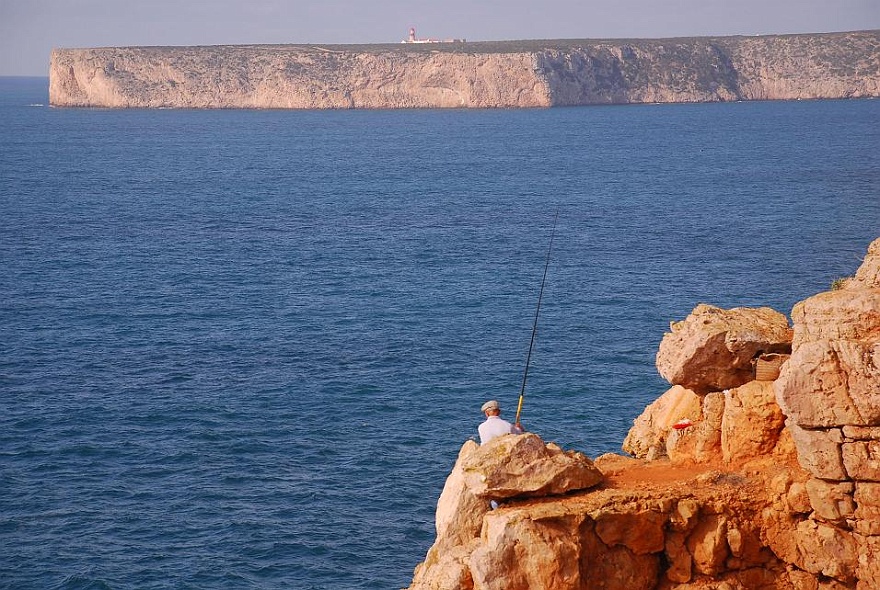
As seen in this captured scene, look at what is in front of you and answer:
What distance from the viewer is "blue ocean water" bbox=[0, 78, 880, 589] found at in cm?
2844

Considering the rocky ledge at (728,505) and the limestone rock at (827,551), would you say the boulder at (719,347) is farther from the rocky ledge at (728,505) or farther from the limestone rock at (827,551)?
the limestone rock at (827,551)

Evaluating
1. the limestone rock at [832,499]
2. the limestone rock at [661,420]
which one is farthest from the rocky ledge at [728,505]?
the limestone rock at [661,420]

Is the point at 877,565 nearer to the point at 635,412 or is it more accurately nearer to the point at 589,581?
the point at 589,581

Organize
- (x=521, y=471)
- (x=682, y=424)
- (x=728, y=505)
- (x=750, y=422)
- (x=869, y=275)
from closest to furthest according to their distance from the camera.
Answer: (x=521, y=471), (x=728, y=505), (x=750, y=422), (x=869, y=275), (x=682, y=424)

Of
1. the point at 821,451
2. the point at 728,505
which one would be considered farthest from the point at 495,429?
the point at 821,451

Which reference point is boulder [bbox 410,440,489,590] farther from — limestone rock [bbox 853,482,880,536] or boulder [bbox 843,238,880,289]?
boulder [bbox 843,238,880,289]

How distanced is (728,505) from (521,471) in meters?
2.54

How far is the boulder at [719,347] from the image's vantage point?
14.4m

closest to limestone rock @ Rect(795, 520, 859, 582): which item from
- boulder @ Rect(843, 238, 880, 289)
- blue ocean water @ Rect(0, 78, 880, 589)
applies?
boulder @ Rect(843, 238, 880, 289)

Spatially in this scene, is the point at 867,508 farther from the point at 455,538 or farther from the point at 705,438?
the point at 455,538

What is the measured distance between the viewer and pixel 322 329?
160ft

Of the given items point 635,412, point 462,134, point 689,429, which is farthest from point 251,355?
point 462,134

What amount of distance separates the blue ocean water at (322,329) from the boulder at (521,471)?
12.9 metres

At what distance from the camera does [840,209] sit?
76.5 meters
